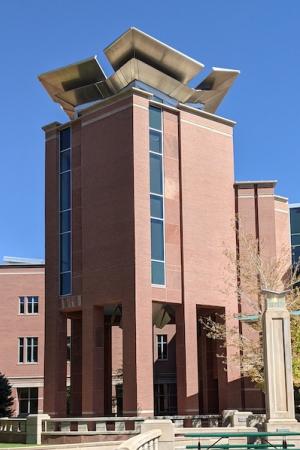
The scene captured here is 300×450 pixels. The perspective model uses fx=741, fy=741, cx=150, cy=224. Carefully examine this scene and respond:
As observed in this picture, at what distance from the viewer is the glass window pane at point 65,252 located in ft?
122

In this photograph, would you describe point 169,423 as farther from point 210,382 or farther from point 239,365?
point 210,382

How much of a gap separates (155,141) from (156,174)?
1688 mm

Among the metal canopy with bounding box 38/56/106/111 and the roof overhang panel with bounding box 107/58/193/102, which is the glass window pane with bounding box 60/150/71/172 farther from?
the roof overhang panel with bounding box 107/58/193/102

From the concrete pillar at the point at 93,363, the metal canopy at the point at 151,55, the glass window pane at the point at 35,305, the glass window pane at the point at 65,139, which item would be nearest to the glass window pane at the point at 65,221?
the glass window pane at the point at 65,139

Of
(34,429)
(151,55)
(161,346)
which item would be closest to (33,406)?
(161,346)

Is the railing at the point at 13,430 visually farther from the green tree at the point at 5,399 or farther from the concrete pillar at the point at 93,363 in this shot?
the green tree at the point at 5,399

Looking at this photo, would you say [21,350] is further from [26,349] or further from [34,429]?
[34,429]

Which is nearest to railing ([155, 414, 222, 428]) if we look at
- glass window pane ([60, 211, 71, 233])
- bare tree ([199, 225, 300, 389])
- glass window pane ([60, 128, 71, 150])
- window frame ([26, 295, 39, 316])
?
bare tree ([199, 225, 300, 389])

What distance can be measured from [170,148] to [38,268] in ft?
83.4

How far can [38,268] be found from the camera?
192 ft

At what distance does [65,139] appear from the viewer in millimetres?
38812

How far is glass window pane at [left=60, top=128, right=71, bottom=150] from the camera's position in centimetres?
3862

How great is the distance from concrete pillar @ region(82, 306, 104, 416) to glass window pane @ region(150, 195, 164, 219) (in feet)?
17.2

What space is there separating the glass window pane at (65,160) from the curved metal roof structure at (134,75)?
2.63 m
